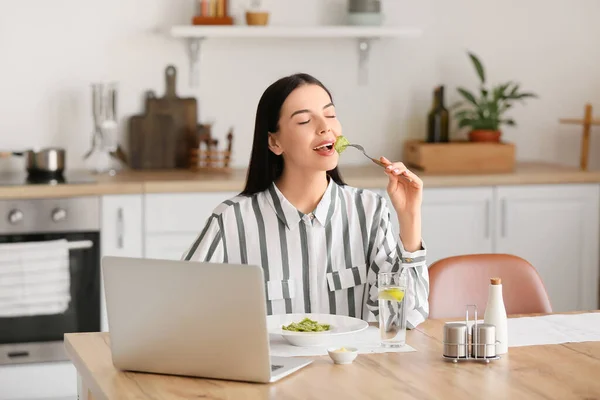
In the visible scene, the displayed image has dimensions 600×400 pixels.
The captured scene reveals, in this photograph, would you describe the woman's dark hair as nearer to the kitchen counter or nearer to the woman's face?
the woman's face

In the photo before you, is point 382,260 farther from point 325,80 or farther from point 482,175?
point 325,80

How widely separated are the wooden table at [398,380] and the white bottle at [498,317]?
2 cm

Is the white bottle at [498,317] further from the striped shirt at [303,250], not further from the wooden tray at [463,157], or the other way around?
the wooden tray at [463,157]

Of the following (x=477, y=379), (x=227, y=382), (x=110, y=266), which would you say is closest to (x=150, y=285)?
(x=110, y=266)

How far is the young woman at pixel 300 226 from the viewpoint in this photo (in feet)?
8.14

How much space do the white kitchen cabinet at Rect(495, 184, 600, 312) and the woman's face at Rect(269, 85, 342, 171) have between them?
6.19 ft

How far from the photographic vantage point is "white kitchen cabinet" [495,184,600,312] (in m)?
4.28

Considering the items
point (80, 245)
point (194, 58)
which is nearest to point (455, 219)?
point (194, 58)

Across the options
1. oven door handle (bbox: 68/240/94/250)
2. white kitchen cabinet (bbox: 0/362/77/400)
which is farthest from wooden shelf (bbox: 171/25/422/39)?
white kitchen cabinet (bbox: 0/362/77/400)

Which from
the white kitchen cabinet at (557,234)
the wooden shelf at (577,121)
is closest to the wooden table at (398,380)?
the white kitchen cabinet at (557,234)

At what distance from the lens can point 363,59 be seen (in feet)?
15.1

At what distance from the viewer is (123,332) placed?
6.38ft

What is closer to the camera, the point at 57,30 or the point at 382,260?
the point at 382,260

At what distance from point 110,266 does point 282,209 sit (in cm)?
67
